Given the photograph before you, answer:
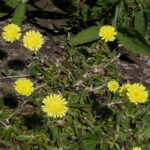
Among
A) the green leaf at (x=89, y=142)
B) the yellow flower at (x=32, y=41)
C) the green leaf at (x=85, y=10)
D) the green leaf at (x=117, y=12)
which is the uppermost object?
the green leaf at (x=85, y=10)

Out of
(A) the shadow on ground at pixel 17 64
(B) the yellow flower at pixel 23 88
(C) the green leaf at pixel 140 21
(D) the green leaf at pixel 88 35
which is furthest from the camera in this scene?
(A) the shadow on ground at pixel 17 64

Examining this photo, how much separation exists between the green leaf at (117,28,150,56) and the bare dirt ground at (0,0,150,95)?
1.87 ft

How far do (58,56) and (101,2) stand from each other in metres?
0.61

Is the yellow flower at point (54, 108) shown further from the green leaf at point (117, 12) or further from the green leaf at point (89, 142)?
the green leaf at point (117, 12)

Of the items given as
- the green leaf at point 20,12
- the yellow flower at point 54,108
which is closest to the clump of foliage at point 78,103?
the yellow flower at point 54,108

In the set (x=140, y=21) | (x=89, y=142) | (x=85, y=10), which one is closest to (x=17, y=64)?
(x=85, y=10)

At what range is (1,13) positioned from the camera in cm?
167

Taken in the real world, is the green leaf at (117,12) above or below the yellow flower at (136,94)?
above

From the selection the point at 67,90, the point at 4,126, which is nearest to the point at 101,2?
the point at 67,90

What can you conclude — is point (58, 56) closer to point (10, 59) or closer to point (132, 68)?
point (10, 59)

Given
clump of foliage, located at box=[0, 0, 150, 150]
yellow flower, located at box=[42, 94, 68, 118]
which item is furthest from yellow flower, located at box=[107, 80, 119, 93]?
yellow flower, located at box=[42, 94, 68, 118]

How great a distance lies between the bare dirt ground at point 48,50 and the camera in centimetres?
221

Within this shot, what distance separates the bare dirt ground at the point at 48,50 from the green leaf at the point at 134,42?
0.57m

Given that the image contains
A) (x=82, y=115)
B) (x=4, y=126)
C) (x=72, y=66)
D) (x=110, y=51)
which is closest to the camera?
(x=4, y=126)
